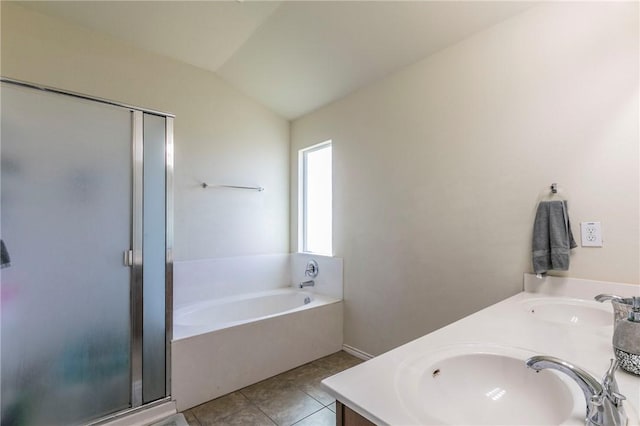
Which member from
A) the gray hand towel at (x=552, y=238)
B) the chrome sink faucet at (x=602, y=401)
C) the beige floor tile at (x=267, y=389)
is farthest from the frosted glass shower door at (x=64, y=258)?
the gray hand towel at (x=552, y=238)

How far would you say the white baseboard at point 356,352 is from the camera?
8.76ft

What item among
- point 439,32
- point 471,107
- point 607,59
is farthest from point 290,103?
point 607,59

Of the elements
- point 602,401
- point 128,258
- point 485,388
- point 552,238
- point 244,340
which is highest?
point 552,238

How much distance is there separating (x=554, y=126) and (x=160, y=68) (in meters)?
3.10

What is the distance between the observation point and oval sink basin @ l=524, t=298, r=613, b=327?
1.34 metres

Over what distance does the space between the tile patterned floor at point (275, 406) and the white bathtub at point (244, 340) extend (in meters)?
0.08

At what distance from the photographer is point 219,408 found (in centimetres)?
200

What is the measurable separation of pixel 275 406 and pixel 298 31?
277 cm

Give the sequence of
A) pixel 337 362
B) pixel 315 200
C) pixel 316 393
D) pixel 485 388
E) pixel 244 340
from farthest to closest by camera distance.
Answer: pixel 315 200 → pixel 337 362 → pixel 244 340 → pixel 316 393 → pixel 485 388

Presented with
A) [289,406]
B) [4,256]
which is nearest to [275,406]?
[289,406]

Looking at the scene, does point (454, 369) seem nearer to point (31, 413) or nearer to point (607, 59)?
point (607, 59)

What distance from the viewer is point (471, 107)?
1.96 meters

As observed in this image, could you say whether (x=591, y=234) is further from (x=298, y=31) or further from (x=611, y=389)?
(x=298, y=31)

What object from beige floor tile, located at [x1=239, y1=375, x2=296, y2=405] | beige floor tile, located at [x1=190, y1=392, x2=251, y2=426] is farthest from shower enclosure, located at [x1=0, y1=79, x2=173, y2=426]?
beige floor tile, located at [x1=239, y1=375, x2=296, y2=405]
